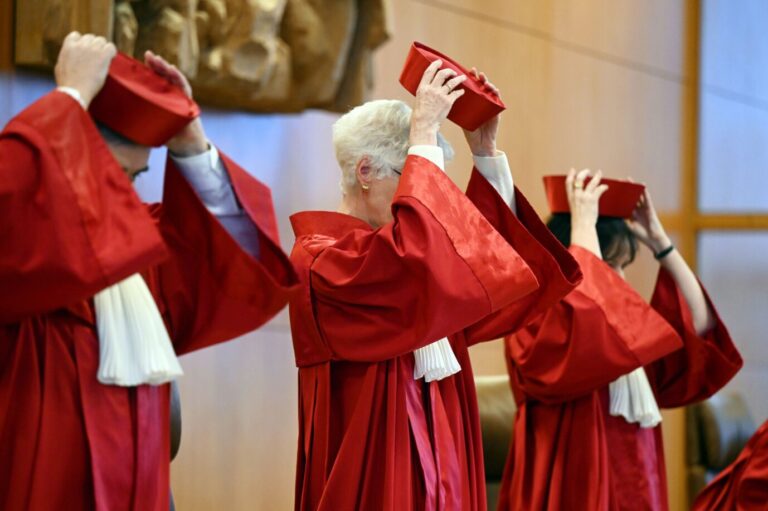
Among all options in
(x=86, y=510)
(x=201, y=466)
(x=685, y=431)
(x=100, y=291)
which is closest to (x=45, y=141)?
(x=100, y=291)

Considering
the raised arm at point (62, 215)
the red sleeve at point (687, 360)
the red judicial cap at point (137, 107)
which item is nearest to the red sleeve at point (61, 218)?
the raised arm at point (62, 215)

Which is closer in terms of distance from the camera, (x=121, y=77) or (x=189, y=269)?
(x=121, y=77)

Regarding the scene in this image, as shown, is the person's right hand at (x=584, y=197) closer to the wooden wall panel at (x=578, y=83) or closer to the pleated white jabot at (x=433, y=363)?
the pleated white jabot at (x=433, y=363)

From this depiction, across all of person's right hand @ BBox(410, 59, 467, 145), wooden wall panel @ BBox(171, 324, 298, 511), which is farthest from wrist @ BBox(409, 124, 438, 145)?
wooden wall panel @ BBox(171, 324, 298, 511)

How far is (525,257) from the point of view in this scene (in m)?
3.08

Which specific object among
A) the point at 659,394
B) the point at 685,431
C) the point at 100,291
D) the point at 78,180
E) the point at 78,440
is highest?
the point at 78,180

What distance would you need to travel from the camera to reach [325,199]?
4871 mm

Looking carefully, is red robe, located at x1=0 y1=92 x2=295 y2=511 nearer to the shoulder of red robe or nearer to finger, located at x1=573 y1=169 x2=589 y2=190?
the shoulder of red robe

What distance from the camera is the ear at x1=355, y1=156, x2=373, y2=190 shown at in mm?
3004

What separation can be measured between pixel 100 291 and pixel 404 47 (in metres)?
3.20

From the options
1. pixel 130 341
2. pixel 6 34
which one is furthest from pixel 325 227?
pixel 6 34

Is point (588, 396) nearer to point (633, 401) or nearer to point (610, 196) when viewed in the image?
point (633, 401)

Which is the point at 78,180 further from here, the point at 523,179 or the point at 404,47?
the point at 523,179

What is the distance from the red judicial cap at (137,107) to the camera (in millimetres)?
2363
